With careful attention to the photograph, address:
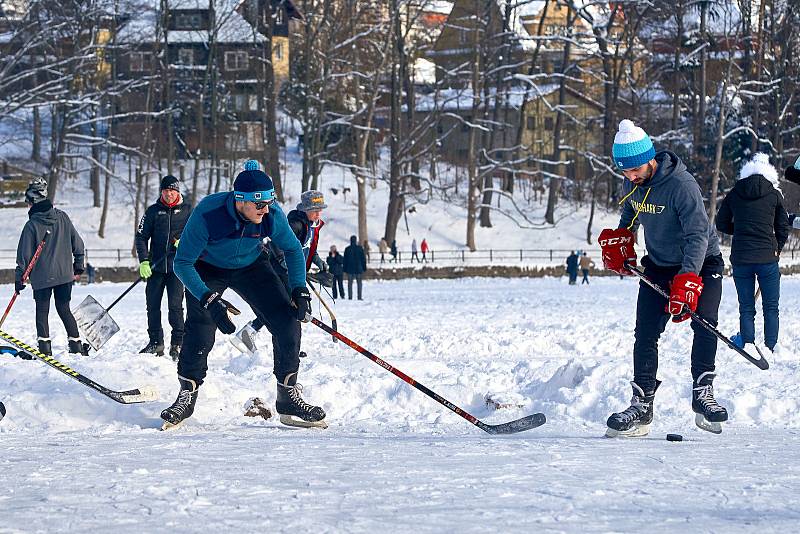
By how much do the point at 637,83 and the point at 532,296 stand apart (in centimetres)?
2668

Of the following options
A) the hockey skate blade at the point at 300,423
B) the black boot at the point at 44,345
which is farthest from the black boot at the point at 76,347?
the hockey skate blade at the point at 300,423

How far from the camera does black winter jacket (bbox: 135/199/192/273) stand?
10.5m

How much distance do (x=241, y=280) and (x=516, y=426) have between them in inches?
70.7

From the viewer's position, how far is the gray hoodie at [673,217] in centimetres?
612

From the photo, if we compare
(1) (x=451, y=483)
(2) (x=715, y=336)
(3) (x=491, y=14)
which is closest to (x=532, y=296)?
(2) (x=715, y=336)

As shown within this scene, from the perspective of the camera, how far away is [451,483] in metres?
4.67

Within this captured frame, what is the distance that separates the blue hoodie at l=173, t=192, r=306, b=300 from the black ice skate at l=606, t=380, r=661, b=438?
6.89ft

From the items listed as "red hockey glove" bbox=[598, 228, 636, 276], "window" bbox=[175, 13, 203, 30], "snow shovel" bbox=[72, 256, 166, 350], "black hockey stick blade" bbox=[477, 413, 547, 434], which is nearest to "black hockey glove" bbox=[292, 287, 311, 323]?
"black hockey stick blade" bbox=[477, 413, 547, 434]

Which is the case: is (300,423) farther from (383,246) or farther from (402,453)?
(383,246)

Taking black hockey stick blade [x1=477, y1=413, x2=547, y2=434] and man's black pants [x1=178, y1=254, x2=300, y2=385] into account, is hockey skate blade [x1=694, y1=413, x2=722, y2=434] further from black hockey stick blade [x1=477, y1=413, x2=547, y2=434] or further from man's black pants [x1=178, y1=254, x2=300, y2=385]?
man's black pants [x1=178, y1=254, x2=300, y2=385]

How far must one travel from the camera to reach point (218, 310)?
21.1ft

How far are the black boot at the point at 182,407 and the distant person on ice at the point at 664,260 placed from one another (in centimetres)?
246

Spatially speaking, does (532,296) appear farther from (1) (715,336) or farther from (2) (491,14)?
(2) (491,14)

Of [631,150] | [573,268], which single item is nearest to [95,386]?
[631,150]
